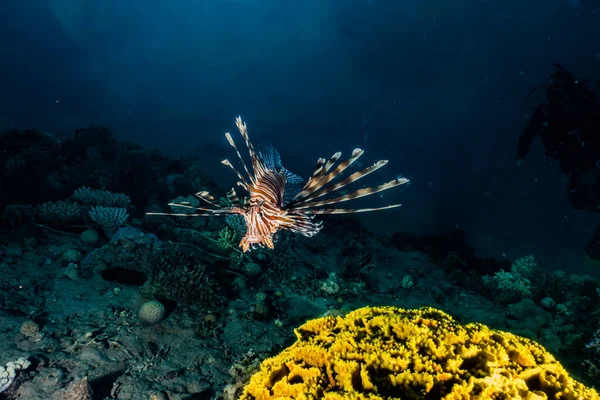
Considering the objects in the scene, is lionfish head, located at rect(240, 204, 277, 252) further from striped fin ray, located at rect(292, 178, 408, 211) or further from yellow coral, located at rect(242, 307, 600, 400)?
yellow coral, located at rect(242, 307, 600, 400)

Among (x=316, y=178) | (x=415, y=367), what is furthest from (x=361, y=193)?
(x=415, y=367)

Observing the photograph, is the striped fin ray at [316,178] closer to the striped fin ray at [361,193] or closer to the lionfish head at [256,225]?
the striped fin ray at [361,193]

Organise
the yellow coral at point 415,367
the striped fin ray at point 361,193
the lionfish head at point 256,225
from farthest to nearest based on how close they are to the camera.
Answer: the lionfish head at point 256,225 < the striped fin ray at point 361,193 < the yellow coral at point 415,367

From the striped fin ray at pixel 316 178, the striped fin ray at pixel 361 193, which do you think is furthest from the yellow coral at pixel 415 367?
the striped fin ray at pixel 316 178

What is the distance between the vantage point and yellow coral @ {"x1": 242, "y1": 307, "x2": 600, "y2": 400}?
2.04 metres

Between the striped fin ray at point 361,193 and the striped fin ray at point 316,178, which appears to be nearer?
the striped fin ray at point 361,193

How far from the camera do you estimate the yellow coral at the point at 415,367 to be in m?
2.04

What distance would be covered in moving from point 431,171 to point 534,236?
17307mm

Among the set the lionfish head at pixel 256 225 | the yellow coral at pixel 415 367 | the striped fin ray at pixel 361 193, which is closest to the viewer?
the yellow coral at pixel 415 367

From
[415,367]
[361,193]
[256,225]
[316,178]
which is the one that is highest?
[316,178]

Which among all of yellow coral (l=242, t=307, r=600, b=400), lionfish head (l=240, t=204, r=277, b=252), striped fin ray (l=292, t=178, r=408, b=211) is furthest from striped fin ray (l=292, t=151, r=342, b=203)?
yellow coral (l=242, t=307, r=600, b=400)

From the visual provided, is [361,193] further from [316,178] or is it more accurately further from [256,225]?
[256,225]

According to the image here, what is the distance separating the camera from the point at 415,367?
2213 millimetres

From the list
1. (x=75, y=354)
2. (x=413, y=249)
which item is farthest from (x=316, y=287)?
(x=413, y=249)
